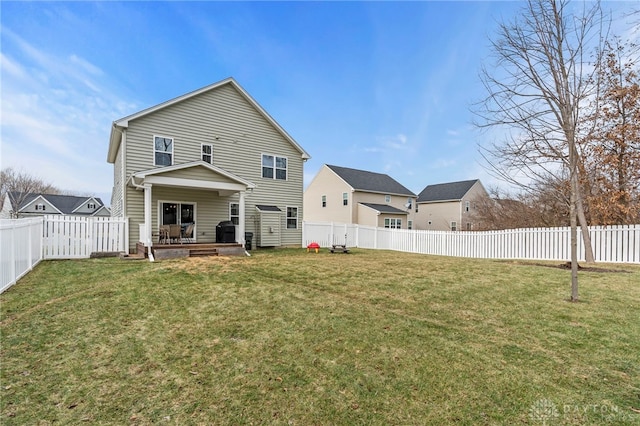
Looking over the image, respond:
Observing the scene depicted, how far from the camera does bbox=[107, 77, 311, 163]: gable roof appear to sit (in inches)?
489

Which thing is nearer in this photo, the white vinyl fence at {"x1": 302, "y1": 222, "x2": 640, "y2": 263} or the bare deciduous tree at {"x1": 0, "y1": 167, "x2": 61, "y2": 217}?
the white vinyl fence at {"x1": 302, "y1": 222, "x2": 640, "y2": 263}

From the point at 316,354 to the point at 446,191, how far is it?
123 feet

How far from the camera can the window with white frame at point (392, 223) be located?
1104 inches

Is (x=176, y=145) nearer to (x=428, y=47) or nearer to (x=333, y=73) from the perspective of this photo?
(x=333, y=73)

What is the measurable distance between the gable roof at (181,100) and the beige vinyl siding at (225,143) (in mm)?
212

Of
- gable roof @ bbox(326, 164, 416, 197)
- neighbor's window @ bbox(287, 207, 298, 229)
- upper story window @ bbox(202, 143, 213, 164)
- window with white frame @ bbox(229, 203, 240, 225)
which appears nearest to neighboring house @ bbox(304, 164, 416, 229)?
gable roof @ bbox(326, 164, 416, 197)

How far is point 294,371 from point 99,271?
741 cm

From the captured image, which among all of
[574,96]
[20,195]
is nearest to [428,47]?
[574,96]

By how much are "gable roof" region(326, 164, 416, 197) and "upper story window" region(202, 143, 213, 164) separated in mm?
15766

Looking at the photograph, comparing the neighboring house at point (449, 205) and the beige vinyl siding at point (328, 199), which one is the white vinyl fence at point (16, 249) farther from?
the neighboring house at point (449, 205)

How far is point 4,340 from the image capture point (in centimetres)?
A: 391

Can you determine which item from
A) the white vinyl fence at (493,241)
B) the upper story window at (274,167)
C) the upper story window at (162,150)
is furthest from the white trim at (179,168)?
the white vinyl fence at (493,241)

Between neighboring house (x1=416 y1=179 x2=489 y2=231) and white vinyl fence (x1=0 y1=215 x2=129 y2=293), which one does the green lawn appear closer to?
white vinyl fence (x1=0 y1=215 x2=129 y2=293)

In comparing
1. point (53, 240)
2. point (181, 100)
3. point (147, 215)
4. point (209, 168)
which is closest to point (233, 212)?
point (209, 168)
